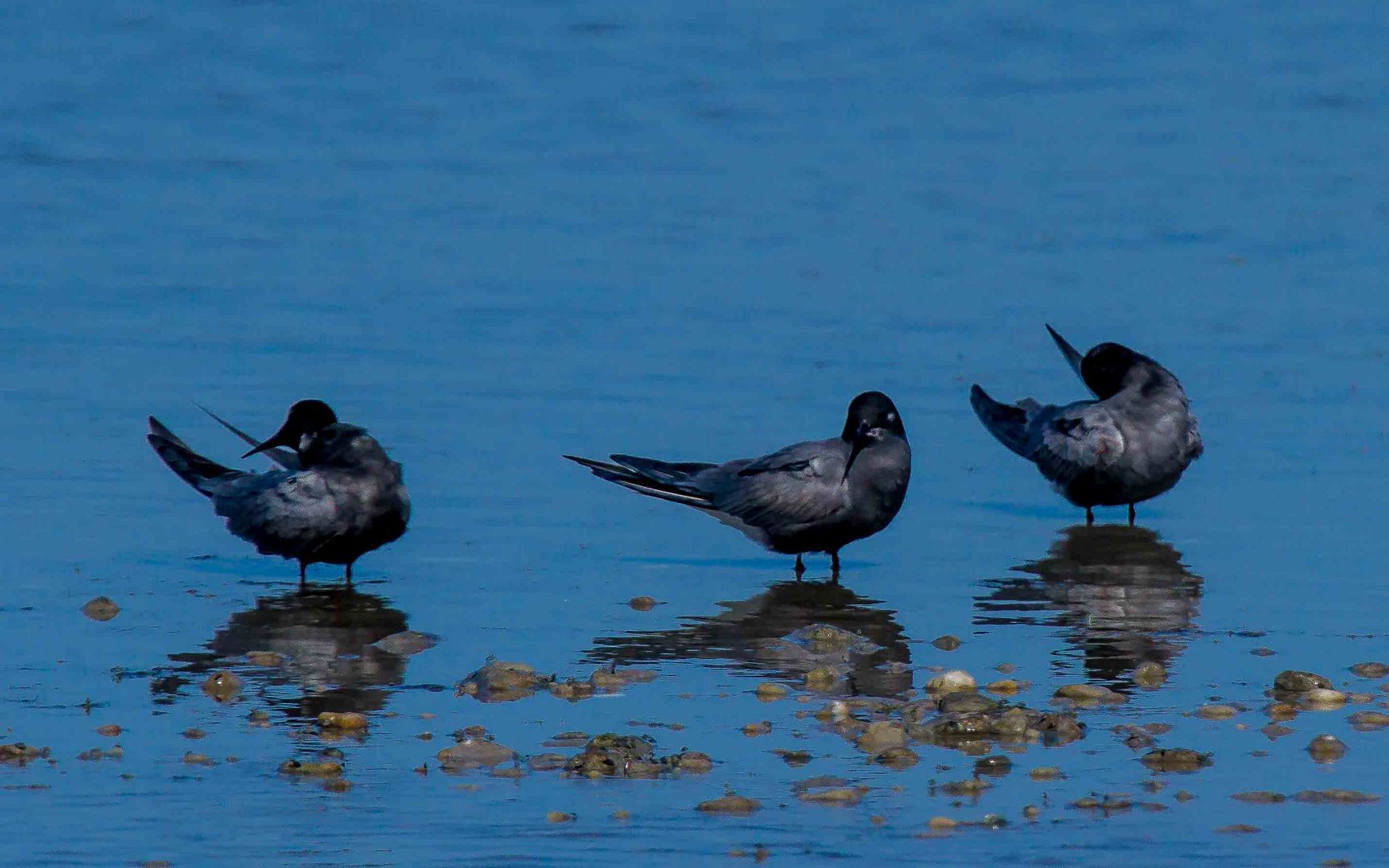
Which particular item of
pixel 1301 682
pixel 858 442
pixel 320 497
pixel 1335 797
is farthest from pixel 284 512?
pixel 1335 797

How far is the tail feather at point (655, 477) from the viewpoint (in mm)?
10352

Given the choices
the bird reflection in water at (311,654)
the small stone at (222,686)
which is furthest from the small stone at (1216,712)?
the small stone at (222,686)

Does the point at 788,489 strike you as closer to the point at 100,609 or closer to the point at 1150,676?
the point at 1150,676

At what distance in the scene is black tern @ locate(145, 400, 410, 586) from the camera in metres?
9.40

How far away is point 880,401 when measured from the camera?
994 cm

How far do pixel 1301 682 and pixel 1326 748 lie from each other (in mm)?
713

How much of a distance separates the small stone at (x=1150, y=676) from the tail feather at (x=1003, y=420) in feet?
12.4

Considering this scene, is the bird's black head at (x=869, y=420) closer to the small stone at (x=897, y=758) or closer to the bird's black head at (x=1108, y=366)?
the bird's black head at (x=1108, y=366)

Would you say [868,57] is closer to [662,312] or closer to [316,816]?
[662,312]

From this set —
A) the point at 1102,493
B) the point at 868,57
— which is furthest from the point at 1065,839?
the point at 868,57

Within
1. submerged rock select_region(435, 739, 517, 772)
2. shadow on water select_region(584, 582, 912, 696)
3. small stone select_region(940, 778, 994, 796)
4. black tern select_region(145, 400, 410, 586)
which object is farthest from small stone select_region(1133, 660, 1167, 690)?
black tern select_region(145, 400, 410, 586)

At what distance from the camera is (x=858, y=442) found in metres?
9.83

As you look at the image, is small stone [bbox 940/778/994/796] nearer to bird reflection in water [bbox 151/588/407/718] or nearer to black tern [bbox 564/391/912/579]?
bird reflection in water [bbox 151/588/407/718]

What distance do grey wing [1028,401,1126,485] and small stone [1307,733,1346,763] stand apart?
4.22 meters
